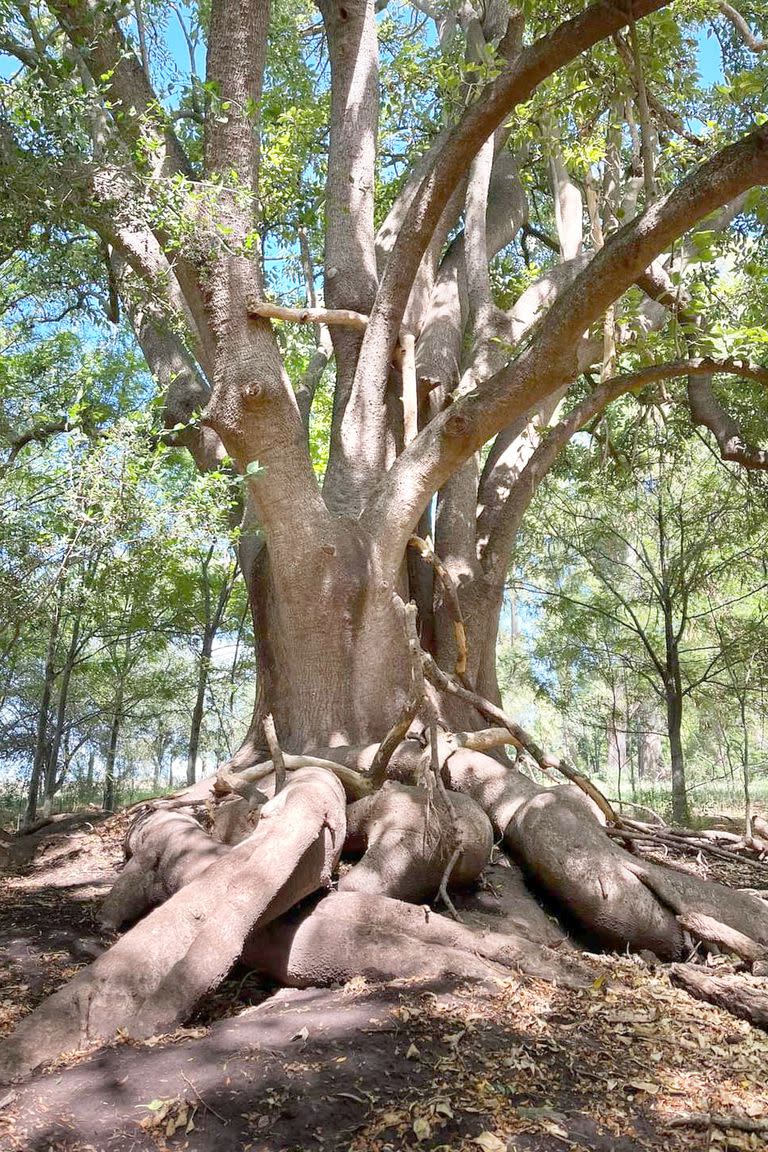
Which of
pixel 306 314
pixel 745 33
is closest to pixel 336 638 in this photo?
pixel 306 314

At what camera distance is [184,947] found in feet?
12.3

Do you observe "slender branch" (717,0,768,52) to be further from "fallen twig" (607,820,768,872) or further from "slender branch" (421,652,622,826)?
"fallen twig" (607,820,768,872)

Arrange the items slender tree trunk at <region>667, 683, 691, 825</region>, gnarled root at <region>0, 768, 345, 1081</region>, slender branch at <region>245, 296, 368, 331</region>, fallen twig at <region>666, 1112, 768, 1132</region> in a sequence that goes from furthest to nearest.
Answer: slender tree trunk at <region>667, 683, 691, 825</region> → slender branch at <region>245, 296, 368, 331</region> → gnarled root at <region>0, 768, 345, 1081</region> → fallen twig at <region>666, 1112, 768, 1132</region>

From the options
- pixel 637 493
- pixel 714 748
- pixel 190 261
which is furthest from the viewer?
pixel 714 748

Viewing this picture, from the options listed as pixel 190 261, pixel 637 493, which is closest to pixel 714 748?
pixel 637 493

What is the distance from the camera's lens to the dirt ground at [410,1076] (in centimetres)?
273

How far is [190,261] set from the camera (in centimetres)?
581

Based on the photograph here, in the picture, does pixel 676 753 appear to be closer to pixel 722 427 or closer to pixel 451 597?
pixel 722 427

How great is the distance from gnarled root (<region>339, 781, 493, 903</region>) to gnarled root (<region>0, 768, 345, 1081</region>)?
36 cm

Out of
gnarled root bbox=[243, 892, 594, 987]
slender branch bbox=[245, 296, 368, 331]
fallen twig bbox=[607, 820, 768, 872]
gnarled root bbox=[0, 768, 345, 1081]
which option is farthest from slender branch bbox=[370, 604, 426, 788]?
slender branch bbox=[245, 296, 368, 331]

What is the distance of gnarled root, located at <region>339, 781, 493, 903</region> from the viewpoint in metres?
4.68

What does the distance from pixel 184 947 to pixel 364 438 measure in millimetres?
4435

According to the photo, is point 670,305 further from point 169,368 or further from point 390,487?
point 169,368

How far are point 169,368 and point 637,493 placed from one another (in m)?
8.97
